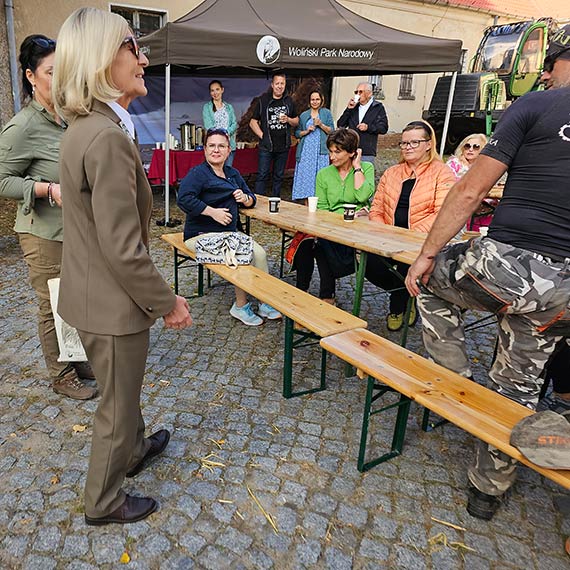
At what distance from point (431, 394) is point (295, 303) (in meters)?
1.13

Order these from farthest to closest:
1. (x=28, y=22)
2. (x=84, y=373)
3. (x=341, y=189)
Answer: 1. (x=28, y=22)
2. (x=341, y=189)
3. (x=84, y=373)

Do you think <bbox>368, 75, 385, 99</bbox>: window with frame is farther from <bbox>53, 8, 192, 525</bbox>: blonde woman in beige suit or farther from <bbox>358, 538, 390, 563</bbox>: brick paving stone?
<bbox>358, 538, 390, 563</bbox>: brick paving stone

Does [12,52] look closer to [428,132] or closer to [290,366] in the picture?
[428,132]

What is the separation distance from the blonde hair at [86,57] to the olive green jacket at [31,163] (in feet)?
3.48

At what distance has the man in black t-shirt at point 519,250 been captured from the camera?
1711 mm

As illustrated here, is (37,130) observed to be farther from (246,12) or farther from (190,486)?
(246,12)

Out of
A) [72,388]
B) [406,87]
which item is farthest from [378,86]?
[72,388]

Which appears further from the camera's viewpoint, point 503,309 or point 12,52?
point 12,52

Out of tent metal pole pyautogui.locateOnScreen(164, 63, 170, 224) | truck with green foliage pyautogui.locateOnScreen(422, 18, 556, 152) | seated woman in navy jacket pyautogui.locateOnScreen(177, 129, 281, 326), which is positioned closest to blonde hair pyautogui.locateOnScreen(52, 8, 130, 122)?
seated woman in navy jacket pyautogui.locateOnScreen(177, 129, 281, 326)

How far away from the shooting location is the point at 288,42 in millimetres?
6406

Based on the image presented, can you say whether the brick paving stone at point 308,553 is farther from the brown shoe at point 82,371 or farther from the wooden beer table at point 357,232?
the brown shoe at point 82,371

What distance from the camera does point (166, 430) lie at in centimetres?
250

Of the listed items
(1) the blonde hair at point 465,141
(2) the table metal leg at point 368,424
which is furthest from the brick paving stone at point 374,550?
(1) the blonde hair at point 465,141

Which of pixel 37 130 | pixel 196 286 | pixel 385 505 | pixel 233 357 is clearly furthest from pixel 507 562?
pixel 196 286
